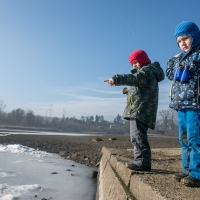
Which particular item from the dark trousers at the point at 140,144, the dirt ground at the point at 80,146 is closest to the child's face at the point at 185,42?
the dark trousers at the point at 140,144

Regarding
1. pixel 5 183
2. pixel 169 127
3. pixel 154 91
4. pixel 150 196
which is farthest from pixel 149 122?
pixel 169 127

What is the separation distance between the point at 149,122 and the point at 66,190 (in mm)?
2323

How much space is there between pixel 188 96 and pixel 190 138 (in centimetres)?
41

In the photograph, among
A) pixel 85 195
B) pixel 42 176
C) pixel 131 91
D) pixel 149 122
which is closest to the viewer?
pixel 149 122

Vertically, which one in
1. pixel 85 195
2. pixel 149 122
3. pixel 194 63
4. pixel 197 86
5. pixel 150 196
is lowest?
pixel 85 195

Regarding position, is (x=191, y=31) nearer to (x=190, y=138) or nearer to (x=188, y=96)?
(x=188, y=96)

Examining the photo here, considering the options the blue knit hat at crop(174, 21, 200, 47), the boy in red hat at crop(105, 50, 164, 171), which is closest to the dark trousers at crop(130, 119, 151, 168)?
the boy in red hat at crop(105, 50, 164, 171)

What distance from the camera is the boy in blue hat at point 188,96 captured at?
85.0 inches

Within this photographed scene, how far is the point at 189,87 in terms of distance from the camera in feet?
7.50

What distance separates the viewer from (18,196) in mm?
3676

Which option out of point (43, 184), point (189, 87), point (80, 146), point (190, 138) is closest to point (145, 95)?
point (189, 87)

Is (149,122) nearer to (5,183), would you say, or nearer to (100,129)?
(5,183)

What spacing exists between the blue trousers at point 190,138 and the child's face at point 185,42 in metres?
A: 0.68

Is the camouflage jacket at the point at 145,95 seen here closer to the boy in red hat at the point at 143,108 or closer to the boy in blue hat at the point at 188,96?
the boy in red hat at the point at 143,108
